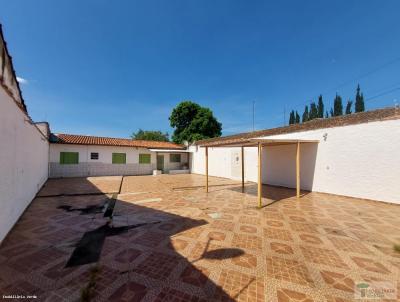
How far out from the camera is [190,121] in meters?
25.7

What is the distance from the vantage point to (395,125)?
6.91 metres

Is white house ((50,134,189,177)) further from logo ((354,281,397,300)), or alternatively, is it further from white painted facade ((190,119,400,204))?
logo ((354,281,397,300))

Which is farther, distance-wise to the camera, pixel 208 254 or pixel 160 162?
pixel 160 162

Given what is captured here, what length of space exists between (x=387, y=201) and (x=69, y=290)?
400 inches

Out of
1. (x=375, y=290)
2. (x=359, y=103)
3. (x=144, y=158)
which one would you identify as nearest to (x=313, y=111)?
(x=359, y=103)

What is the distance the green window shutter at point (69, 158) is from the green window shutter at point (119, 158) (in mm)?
2955

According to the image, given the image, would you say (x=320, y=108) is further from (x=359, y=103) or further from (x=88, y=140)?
(x=88, y=140)

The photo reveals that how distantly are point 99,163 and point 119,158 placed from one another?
1770 millimetres

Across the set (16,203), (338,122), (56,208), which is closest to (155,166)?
(56,208)

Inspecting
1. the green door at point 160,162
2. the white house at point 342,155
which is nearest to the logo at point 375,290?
the white house at point 342,155

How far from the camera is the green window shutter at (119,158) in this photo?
17453mm

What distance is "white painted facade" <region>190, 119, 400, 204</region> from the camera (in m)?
7.01

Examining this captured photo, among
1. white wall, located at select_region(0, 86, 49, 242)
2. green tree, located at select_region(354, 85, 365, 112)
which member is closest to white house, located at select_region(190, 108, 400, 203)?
white wall, located at select_region(0, 86, 49, 242)

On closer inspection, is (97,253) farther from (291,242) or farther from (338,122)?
(338,122)
